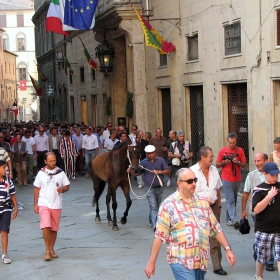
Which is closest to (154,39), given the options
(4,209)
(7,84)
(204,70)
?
(204,70)

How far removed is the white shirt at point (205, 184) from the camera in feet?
28.0

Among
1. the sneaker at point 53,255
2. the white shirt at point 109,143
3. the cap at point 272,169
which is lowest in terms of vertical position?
the sneaker at point 53,255

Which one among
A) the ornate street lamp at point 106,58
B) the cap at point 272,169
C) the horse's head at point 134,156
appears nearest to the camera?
the cap at point 272,169

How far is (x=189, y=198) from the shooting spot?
605 centimetres

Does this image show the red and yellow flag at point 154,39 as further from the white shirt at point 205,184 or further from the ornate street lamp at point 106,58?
the white shirt at point 205,184

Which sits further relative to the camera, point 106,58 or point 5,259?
point 106,58

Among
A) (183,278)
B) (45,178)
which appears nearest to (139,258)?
(45,178)

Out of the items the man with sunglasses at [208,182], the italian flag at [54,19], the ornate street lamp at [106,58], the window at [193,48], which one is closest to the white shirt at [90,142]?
the window at [193,48]

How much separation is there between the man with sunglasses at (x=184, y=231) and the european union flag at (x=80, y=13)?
52.8 feet

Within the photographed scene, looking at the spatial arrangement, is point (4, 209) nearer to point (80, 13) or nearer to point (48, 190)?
point (48, 190)

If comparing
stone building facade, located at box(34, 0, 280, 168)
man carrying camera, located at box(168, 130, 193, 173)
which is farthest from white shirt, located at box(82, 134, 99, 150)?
man carrying camera, located at box(168, 130, 193, 173)

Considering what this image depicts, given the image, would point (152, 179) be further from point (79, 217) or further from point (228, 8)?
point (228, 8)

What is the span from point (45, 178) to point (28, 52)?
293 ft

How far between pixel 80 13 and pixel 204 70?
5.30 metres
